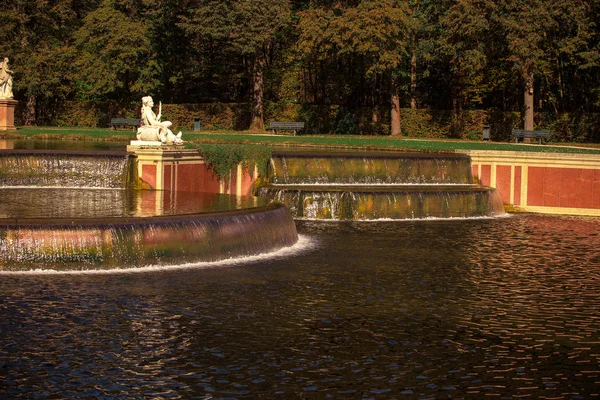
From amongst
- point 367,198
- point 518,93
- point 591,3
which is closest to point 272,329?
point 367,198

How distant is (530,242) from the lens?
77.3 ft

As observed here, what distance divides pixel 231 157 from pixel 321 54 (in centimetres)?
2503

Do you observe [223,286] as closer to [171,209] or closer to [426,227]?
[171,209]

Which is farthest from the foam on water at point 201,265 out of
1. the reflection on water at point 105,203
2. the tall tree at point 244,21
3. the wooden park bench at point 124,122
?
the tall tree at point 244,21

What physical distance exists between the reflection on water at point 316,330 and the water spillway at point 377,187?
21.6ft

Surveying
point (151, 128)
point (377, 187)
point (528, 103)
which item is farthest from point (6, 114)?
point (528, 103)

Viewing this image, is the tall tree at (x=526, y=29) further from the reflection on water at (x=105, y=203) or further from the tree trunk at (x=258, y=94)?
the reflection on water at (x=105, y=203)

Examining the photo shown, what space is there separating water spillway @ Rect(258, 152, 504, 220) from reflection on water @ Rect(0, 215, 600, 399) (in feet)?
21.6

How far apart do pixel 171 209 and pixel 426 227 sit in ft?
25.5

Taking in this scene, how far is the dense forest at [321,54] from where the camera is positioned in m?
50.3

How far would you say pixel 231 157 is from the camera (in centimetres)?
3028

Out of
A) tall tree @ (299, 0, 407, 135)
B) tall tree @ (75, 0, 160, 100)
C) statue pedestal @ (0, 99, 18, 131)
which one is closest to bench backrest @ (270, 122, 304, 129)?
tall tree @ (299, 0, 407, 135)

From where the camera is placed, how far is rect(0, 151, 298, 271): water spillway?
59.4ft

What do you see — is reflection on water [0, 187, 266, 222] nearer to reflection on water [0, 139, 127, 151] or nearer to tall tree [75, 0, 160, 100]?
reflection on water [0, 139, 127, 151]
